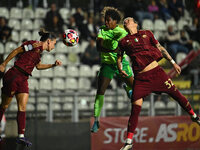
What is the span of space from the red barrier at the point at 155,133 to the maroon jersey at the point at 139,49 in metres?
3.45

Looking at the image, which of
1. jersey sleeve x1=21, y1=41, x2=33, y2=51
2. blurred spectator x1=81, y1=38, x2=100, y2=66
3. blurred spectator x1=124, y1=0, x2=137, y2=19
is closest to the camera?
jersey sleeve x1=21, y1=41, x2=33, y2=51

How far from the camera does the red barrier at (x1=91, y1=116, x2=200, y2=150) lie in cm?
1194

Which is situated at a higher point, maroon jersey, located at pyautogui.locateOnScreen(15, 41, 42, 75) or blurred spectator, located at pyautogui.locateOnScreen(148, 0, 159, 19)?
blurred spectator, located at pyautogui.locateOnScreen(148, 0, 159, 19)

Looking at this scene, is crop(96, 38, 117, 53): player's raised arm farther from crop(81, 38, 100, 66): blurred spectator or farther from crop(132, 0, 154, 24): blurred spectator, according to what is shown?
crop(132, 0, 154, 24): blurred spectator

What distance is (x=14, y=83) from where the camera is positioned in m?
9.38

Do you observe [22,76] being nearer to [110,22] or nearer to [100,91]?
[100,91]

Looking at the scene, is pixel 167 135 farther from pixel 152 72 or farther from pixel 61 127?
pixel 152 72

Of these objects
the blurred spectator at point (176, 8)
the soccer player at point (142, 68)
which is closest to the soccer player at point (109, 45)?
the soccer player at point (142, 68)

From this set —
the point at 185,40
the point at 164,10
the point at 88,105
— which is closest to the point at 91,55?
the point at 185,40

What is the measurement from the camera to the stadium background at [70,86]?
38.9 ft

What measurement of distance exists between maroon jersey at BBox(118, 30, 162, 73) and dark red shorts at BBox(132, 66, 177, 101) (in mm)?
153

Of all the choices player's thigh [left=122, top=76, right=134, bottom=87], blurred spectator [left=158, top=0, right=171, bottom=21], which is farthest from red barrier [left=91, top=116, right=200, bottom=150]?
blurred spectator [left=158, top=0, right=171, bottom=21]

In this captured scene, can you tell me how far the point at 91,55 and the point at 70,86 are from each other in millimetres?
1194

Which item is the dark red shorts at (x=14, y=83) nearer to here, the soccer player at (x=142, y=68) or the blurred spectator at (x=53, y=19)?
the soccer player at (x=142, y=68)
